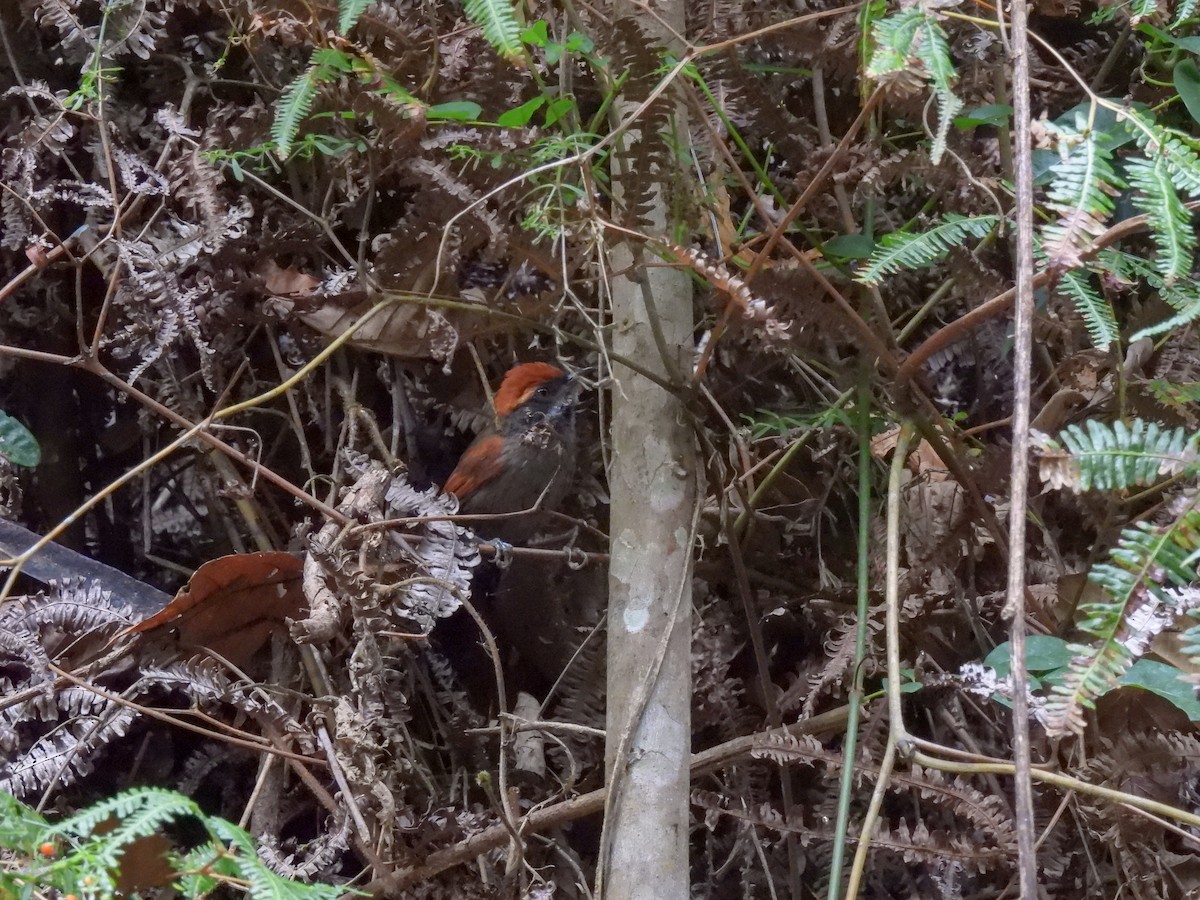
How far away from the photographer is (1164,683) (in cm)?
179

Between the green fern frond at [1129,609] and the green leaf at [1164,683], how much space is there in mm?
541

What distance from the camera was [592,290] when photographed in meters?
2.47

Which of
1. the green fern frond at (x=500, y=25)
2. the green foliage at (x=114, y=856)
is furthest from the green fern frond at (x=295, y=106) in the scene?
the green foliage at (x=114, y=856)

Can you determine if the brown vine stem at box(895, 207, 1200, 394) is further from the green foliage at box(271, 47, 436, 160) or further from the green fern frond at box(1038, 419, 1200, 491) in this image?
the green foliage at box(271, 47, 436, 160)

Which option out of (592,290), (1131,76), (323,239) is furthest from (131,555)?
(1131,76)

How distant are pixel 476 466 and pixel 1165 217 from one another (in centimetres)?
230

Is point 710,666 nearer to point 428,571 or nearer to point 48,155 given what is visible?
point 428,571

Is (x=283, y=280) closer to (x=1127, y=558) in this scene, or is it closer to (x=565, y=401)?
(x=565, y=401)

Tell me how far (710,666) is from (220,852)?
1472 mm

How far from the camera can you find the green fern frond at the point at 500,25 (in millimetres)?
1516

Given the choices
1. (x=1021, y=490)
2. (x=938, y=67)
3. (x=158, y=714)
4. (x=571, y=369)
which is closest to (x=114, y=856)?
(x=158, y=714)

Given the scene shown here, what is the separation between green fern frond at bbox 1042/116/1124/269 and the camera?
1.32 metres

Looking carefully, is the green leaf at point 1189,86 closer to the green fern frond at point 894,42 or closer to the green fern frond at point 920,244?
the green fern frond at point 920,244

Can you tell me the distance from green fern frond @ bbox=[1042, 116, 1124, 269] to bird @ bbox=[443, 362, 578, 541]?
1.63 meters
